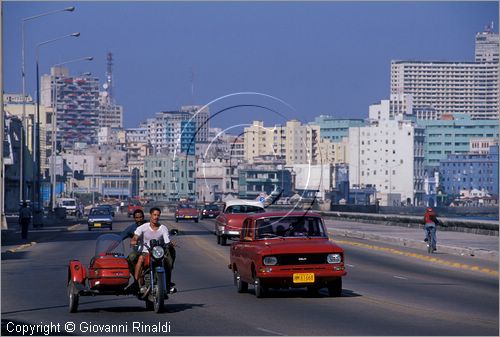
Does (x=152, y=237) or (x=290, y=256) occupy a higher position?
(x=152, y=237)

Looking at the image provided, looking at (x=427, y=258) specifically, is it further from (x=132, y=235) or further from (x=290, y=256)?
(x=132, y=235)

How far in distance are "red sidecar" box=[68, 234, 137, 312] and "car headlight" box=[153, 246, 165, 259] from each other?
0.96 m

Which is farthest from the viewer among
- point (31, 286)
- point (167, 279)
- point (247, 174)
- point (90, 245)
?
point (247, 174)

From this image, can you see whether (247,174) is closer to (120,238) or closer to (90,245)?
(90,245)

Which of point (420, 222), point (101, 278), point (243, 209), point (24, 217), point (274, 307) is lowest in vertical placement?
point (274, 307)

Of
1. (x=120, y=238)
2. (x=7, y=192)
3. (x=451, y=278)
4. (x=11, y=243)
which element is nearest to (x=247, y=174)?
(x=7, y=192)

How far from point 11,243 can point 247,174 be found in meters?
58.8

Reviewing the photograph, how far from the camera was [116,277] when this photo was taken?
20734mm

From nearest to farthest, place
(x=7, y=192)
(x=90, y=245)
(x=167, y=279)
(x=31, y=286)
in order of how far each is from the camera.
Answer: (x=167, y=279) < (x=31, y=286) < (x=90, y=245) < (x=7, y=192)

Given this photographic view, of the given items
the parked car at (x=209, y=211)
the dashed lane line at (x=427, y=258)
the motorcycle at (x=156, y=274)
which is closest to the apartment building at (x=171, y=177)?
the parked car at (x=209, y=211)

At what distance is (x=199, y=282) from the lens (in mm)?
28297

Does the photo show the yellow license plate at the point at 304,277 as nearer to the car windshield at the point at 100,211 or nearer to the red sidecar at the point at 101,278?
the red sidecar at the point at 101,278

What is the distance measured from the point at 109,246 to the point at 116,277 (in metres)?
0.81

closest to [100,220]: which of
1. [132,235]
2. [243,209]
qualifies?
[243,209]
